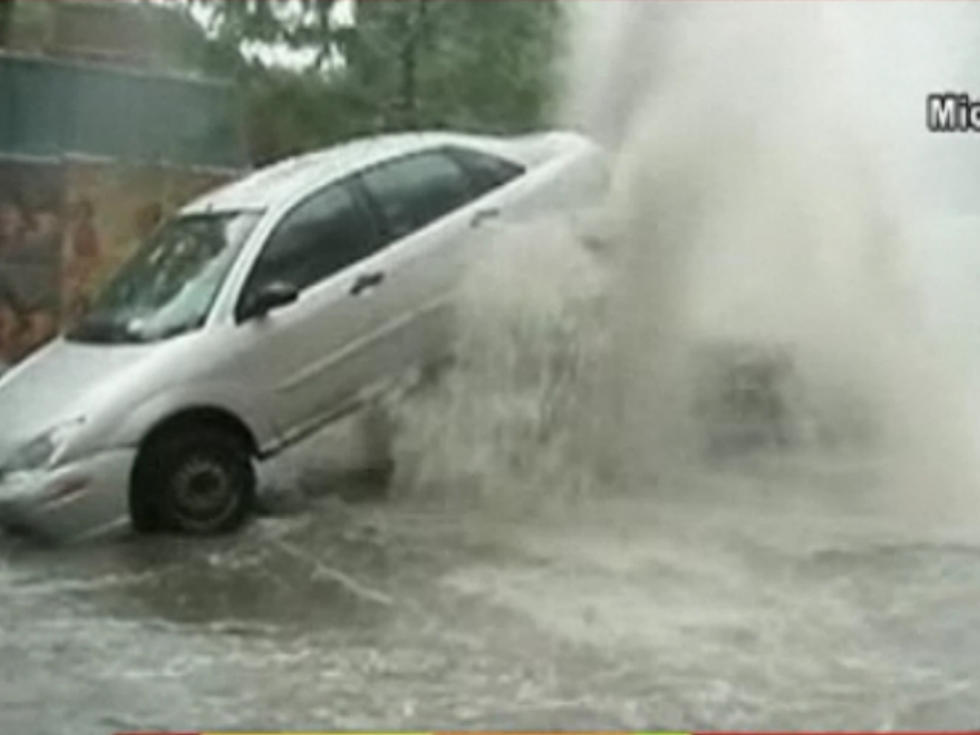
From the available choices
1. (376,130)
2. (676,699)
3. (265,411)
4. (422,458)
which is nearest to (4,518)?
(265,411)

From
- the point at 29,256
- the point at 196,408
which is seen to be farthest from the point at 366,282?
the point at 29,256

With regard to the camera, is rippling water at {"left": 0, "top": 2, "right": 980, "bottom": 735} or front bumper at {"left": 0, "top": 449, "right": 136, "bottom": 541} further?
front bumper at {"left": 0, "top": 449, "right": 136, "bottom": 541}

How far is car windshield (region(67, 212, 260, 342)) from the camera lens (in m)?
9.80

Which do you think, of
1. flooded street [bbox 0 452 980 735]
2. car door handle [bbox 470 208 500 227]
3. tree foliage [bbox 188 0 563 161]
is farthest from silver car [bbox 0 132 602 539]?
tree foliage [bbox 188 0 563 161]

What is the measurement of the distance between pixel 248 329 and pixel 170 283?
0.66 meters

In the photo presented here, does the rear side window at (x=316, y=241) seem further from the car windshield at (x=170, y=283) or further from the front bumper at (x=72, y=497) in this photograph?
the front bumper at (x=72, y=497)

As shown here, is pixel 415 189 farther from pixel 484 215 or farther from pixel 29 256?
pixel 29 256

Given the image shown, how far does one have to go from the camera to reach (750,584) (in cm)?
796

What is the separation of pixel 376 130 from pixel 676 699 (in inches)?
430

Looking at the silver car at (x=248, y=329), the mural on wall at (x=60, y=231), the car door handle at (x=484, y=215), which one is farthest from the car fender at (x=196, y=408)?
the mural on wall at (x=60, y=231)

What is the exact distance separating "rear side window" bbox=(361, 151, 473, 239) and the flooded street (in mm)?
1543

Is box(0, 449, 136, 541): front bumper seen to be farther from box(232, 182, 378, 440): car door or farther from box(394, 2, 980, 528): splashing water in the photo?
box(394, 2, 980, 528): splashing water

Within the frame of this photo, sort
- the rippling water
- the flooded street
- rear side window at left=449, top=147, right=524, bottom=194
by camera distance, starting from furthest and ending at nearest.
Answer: rear side window at left=449, top=147, right=524, bottom=194 < the rippling water < the flooded street

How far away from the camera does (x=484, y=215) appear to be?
10.4 m
